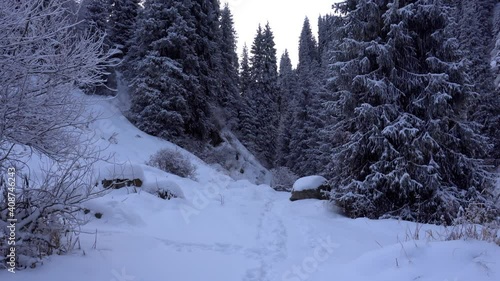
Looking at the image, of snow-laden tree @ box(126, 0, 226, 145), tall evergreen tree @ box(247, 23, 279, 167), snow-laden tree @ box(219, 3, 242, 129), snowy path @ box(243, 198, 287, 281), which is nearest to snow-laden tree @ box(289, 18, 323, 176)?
tall evergreen tree @ box(247, 23, 279, 167)

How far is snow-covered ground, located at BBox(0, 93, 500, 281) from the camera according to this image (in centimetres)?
298

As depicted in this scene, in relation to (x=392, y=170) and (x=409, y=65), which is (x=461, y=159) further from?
(x=409, y=65)

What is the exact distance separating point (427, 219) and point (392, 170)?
139 cm

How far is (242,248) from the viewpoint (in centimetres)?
480

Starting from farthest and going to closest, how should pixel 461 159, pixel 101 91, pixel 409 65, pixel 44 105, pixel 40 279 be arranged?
pixel 101 91
pixel 409 65
pixel 461 159
pixel 44 105
pixel 40 279

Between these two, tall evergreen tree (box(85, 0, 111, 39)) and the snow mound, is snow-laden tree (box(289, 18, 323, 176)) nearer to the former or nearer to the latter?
tall evergreen tree (box(85, 0, 111, 39))

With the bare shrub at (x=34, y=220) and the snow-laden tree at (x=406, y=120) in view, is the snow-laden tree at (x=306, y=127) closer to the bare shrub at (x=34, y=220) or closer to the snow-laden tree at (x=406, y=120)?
the snow-laden tree at (x=406, y=120)

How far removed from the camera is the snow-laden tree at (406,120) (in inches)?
297

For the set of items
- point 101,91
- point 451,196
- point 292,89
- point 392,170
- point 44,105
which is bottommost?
→ point 451,196

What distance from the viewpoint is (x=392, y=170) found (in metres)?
7.67

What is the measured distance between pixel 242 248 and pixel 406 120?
5.42m

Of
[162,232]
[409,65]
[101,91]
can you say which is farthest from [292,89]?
[162,232]

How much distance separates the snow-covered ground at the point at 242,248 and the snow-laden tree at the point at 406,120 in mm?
1164

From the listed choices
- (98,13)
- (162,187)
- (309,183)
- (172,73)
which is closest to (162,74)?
(172,73)
